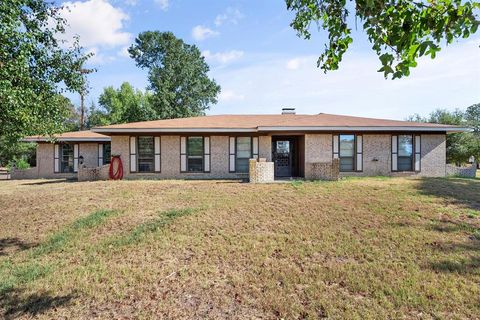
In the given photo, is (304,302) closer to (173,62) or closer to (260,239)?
(260,239)

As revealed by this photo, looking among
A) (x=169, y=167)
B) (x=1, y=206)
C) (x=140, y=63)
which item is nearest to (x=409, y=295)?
(x=1, y=206)

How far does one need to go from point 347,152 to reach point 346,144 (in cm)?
41

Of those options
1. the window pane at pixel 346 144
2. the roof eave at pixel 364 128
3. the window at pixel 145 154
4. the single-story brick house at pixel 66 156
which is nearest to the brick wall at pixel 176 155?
the window at pixel 145 154

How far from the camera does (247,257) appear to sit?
5637mm

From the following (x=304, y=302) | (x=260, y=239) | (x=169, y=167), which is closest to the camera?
(x=304, y=302)

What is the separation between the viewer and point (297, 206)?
8.34 m

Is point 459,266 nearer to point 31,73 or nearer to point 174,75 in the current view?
point 31,73

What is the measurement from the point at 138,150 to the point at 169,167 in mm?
1858

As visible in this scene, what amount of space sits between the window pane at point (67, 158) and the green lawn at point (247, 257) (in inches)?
415

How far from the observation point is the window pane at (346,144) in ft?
50.2

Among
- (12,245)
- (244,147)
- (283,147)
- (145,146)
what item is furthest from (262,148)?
(12,245)

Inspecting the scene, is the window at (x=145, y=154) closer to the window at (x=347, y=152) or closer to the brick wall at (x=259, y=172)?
the brick wall at (x=259, y=172)

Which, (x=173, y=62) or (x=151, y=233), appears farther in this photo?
(x=173, y=62)

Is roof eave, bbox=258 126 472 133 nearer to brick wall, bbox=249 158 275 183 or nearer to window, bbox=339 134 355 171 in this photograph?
window, bbox=339 134 355 171
